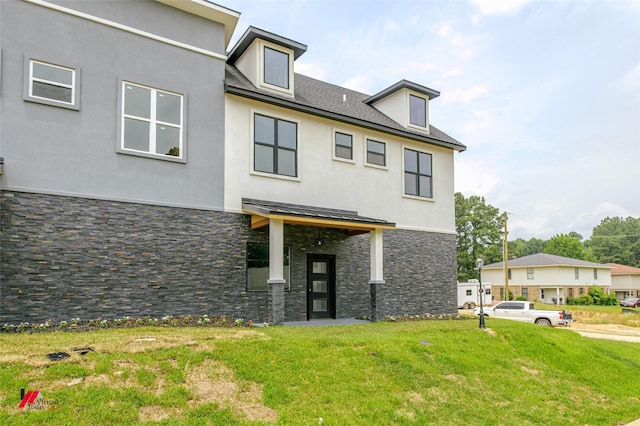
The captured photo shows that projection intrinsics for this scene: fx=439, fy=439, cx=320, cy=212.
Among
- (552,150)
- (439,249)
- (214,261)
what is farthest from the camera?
(552,150)

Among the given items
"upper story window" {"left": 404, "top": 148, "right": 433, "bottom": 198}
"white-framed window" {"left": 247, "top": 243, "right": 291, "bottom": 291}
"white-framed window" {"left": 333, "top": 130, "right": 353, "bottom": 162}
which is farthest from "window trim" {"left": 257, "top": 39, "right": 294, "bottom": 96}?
"upper story window" {"left": 404, "top": 148, "right": 433, "bottom": 198}

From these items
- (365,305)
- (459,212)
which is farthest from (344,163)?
(459,212)

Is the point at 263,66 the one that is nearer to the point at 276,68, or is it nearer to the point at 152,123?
the point at 276,68

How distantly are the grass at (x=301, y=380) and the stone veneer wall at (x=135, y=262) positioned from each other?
137 cm

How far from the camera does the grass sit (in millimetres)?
5590

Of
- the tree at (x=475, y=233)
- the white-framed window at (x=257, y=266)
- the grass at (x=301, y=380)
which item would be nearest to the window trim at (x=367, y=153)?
the white-framed window at (x=257, y=266)

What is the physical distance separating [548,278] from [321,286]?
39.9 meters

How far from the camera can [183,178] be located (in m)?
11.7

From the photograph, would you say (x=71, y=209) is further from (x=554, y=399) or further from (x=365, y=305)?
(x=554, y=399)

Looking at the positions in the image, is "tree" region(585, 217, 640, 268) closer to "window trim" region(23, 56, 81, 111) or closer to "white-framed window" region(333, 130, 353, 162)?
"white-framed window" region(333, 130, 353, 162)

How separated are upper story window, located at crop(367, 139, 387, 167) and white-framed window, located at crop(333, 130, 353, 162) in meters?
0.84

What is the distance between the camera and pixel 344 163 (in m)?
Answer: 14.9

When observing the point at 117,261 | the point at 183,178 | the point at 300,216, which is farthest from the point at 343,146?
the point at 117,261

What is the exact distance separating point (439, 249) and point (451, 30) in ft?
26.3
